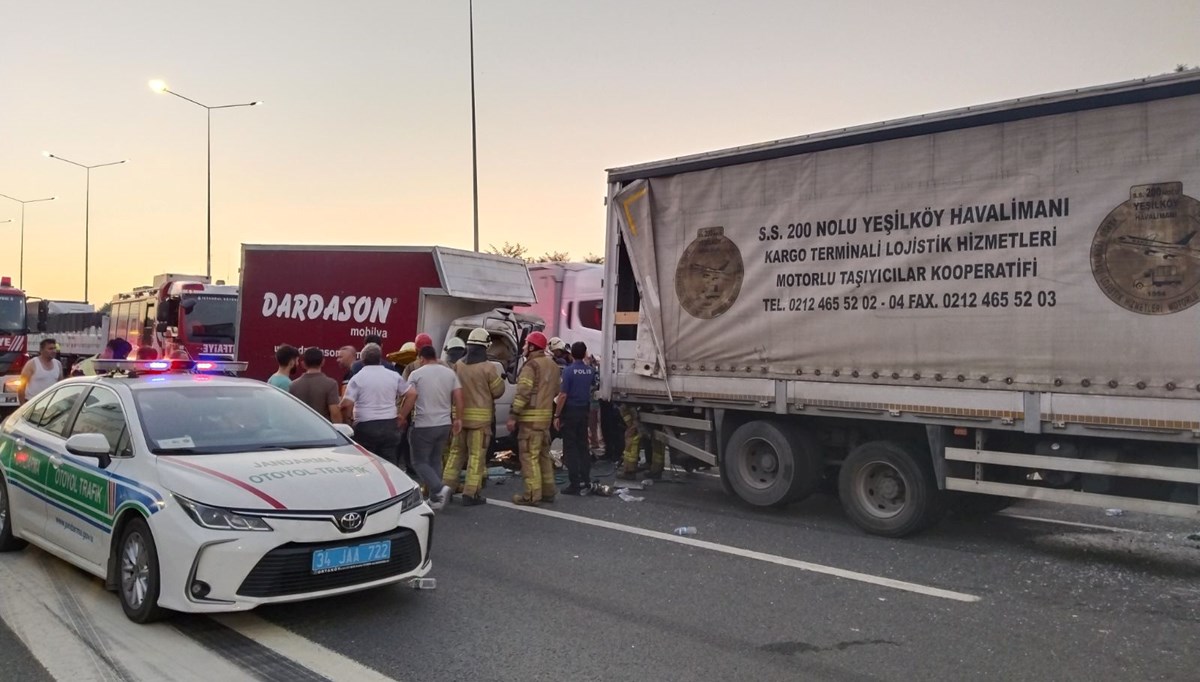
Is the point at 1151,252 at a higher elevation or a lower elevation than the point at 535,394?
higher

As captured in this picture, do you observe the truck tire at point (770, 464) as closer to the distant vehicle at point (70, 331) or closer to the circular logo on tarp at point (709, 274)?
the circular logo on tarp at point (709, 274)

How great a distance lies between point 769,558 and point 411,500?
9.66ft

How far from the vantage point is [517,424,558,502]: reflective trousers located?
9.41m

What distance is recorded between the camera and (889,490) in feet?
26.8

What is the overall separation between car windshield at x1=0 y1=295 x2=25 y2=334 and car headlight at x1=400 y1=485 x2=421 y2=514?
50.5 feet

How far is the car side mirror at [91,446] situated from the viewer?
5605mm

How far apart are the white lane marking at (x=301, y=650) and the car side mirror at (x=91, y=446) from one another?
1.21 metres

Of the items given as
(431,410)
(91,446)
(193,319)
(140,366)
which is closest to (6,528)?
(140,366)

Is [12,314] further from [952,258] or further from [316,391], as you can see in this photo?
[952,258]

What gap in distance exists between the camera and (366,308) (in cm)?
1311

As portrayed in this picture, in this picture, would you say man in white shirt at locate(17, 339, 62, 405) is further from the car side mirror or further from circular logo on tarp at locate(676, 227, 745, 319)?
circular logo on tarp at locate(676, 227, 745, 319)

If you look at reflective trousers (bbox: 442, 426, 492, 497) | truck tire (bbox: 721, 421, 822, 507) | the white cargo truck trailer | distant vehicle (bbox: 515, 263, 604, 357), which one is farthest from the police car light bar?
distant vehicle (bbox: 515, 263, 604, 357)

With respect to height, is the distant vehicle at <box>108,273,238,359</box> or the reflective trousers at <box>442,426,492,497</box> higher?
the distant vehicle at <box>108,273,238,359</box>

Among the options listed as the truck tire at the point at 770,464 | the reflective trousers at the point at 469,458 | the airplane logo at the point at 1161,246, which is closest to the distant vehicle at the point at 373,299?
the reflective trousers at the point at 469,458
